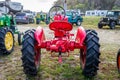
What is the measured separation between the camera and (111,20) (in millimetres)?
25297

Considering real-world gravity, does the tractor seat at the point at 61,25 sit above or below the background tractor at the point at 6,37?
above

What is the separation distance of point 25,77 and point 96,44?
77.1 inches

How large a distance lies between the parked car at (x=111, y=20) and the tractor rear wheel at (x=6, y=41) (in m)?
16.5

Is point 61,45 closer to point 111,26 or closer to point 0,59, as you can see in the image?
point 0,59

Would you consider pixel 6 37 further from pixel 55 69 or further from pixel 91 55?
pixel 91 55

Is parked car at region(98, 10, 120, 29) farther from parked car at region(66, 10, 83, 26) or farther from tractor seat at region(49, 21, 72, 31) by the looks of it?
tractor seat at region(49, 21, 72, 31)

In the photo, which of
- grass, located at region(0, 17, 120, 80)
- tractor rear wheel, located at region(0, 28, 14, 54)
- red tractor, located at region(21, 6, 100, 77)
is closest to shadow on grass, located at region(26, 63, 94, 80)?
grass, located at region(0, 17, 120, 80)

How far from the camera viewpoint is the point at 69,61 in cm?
860

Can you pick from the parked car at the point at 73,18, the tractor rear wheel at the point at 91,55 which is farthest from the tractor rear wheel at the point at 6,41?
the parked car at the point at 73,18

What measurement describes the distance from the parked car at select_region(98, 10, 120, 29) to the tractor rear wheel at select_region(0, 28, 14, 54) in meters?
16.5

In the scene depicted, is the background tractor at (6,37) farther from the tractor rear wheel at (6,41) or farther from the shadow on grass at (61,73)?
the shadow on grass at (61,73)

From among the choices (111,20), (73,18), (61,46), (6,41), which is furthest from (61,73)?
(73,18)

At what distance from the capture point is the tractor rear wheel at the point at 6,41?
8960 millimetres

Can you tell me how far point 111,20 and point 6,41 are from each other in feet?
56.2
